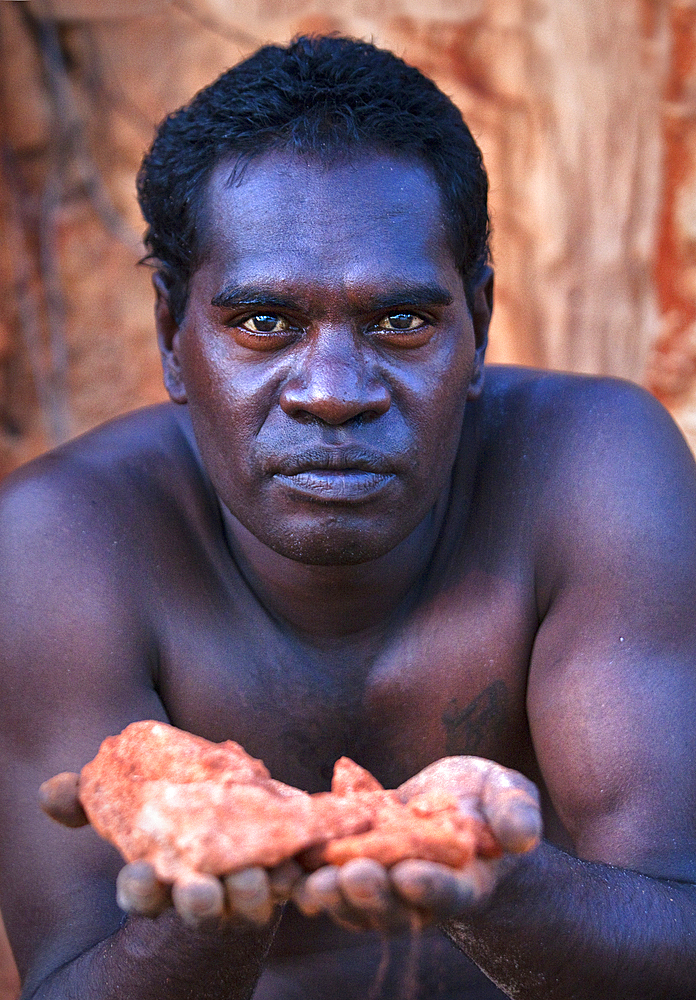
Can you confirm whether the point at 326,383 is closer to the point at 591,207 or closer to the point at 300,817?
the point at 300,817

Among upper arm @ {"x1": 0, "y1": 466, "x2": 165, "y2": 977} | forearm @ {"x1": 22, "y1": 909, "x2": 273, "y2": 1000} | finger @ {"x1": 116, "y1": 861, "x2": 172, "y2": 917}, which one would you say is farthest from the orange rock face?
upper arm @ {"x1": 0, "y1": 466, "x2": 165, "y2": 977}

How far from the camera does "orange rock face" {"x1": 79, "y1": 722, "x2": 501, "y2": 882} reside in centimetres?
120

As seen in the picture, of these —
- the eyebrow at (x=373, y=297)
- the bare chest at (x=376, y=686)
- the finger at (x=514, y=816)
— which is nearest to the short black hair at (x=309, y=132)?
the eyebrow at (x=373, y=297)

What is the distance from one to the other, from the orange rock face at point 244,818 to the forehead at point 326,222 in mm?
712

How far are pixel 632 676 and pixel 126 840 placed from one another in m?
0.83

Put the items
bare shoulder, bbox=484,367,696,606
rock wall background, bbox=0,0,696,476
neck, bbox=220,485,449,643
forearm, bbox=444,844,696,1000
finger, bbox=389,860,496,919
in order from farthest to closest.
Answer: rock wall background, bbox=0,0,696,476
neck, bbox=220,485,449,643
bare shoulder, bbox=484,367,696,606
forearm, bbox=444,844,696,1000
finger, bbox=389,860,496,919

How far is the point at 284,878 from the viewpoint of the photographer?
1226 millimetres

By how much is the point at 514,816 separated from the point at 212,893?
299 millimetres

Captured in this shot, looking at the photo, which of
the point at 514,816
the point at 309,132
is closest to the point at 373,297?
the point at 309,132

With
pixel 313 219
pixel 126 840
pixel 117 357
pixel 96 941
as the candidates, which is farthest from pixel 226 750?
pixel 117 357

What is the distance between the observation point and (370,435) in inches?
67.9

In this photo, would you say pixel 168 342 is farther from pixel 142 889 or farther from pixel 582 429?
pixel 142 889

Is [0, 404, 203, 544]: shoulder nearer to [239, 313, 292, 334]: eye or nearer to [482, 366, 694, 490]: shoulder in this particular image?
[239, 313, 292, 334]: eye

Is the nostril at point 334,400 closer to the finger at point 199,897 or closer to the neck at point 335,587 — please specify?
the neck at point 335,587
